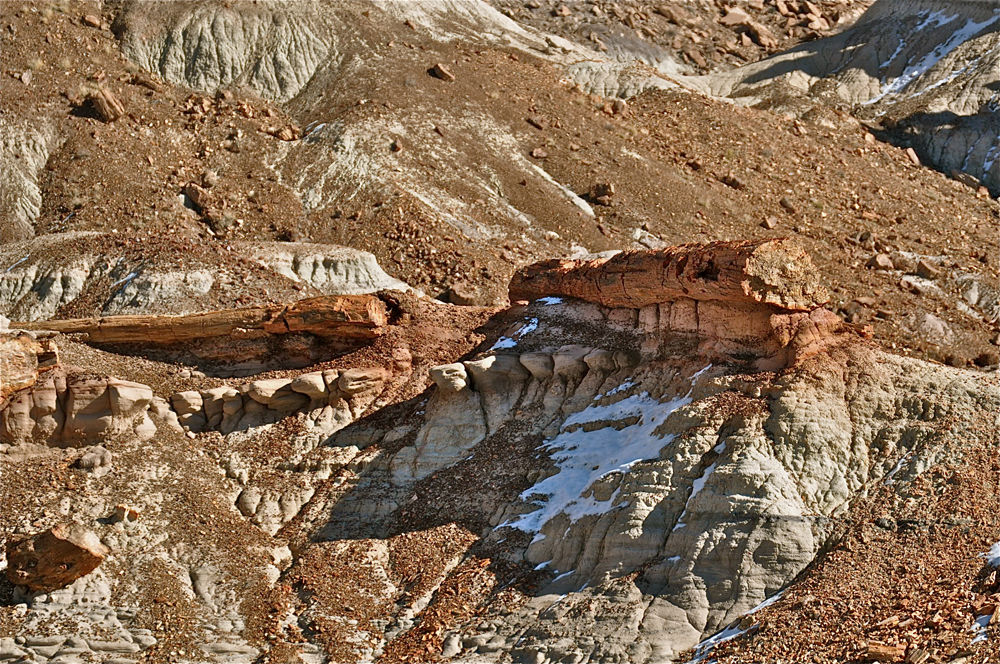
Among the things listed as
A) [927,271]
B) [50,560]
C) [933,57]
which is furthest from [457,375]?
[933,57]

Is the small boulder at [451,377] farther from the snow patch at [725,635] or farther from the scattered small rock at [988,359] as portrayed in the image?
the scattered small rock at [988,359]

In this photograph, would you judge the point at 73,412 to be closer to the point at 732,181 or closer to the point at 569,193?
the point at 569,193

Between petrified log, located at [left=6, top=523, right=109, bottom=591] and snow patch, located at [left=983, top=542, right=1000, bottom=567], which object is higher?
snow patch, located at [left=983, top=542, right=1000, bottom=567]

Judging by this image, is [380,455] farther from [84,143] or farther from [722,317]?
[84,143]

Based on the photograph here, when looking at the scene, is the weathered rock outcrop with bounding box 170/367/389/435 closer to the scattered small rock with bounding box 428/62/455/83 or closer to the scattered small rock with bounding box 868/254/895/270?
the scattered small rock with bounding box 868/254/895/270

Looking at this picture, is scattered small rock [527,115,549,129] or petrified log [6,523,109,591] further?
scattered small rock [527,115,549,129]

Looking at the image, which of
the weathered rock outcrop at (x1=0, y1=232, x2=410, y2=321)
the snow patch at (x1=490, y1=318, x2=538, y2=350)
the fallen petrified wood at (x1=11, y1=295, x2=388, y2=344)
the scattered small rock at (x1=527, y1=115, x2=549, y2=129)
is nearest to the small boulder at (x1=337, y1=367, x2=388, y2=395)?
the fallen petrified wood at (x1=11, y1=295, x2=388, y2=344)
